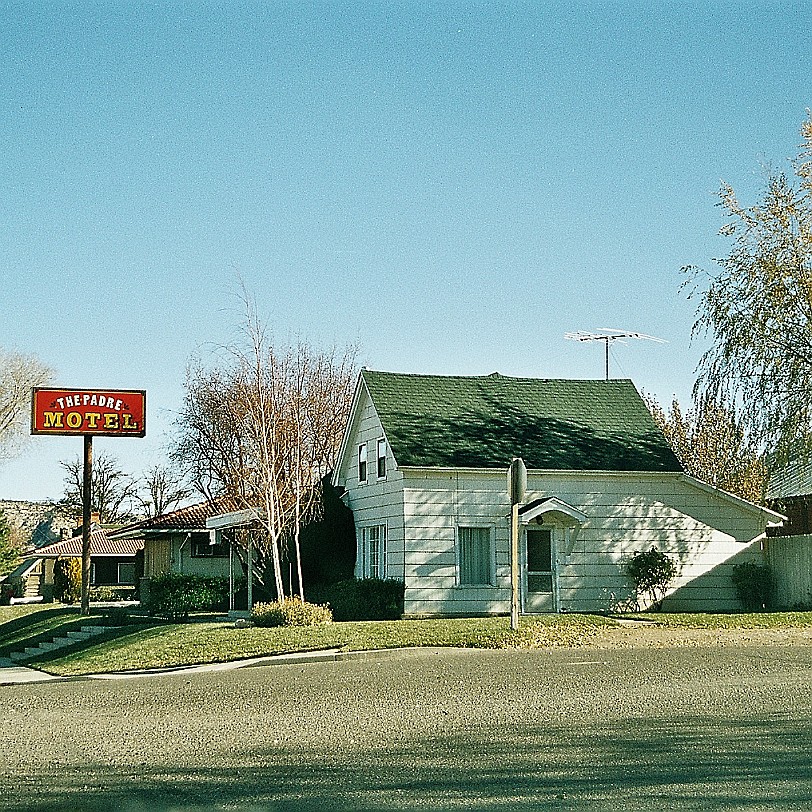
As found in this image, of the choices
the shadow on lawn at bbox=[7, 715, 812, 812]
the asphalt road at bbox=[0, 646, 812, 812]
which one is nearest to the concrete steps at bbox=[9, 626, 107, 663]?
the asphalt road at bbox=[0, 646, 812, 812]

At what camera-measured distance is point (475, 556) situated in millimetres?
27922

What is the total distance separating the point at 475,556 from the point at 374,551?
335cm

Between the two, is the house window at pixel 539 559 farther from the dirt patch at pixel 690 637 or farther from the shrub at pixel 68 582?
the shrub at pixel 68 582

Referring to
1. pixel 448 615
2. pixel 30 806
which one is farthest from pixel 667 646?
pixel 30 806

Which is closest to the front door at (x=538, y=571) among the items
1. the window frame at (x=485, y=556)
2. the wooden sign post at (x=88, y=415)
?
the window frame at (x=485, y=556)

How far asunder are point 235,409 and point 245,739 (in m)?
19.4

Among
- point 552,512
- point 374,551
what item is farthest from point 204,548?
point 552,512

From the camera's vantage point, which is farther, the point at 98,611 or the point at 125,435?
the point at 125,435

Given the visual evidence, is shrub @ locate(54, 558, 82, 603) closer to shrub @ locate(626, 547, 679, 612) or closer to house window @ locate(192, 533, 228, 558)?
house window @ locate(192, 533, 228, 558)

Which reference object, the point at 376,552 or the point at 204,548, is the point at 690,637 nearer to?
the point at 376,552

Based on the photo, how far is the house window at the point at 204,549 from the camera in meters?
45.0

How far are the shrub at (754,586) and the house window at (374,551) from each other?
8.97 meters

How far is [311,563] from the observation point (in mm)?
31969

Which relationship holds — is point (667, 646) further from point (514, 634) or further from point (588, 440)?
point (588, 440)
